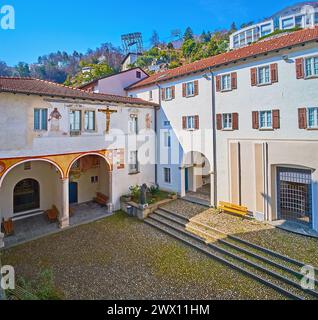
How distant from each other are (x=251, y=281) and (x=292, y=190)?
732cm

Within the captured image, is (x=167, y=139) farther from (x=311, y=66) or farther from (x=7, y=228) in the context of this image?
(x=7, y=228)

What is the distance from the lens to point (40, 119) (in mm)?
14922

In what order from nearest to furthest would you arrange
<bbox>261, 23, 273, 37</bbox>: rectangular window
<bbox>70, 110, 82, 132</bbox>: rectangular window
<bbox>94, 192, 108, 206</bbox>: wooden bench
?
<bbox>70, 110, 82, 132</bbox>: rectangular window
<bbox>94, 192, 108, 206</bbox>: wooden bench
<bbox>261, 23, 273, 37</bbox>: rectangular window

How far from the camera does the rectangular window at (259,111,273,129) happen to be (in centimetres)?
1480

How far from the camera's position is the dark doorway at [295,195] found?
45.6 ft

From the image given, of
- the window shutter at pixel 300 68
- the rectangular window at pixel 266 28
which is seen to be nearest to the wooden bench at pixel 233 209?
the window shutter at pixel 300 68

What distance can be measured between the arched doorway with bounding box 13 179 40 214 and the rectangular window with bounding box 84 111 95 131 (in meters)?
6.21

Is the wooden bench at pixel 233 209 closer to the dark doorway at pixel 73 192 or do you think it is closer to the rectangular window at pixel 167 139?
the rectangular window at pixel 167 139

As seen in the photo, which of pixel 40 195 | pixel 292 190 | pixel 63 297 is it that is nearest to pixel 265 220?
pixel 292 190

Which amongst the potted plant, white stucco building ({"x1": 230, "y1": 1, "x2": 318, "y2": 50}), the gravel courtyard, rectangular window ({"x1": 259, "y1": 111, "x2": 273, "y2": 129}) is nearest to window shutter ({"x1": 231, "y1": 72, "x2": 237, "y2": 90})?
rectangular window ({"x1": 259, "y1": 111, "x2": 273, "y2": 129})

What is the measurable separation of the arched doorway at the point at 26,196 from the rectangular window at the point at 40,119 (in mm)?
5413

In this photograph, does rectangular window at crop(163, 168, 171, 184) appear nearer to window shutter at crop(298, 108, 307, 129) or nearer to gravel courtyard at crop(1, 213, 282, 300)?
gravel courtyard at crop(1, 213, 282, 300)
